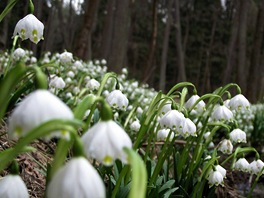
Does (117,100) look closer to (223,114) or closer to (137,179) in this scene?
(223,114)

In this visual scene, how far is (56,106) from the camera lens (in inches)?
34.5

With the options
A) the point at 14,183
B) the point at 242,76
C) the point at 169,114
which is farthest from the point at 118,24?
the point at 14,183

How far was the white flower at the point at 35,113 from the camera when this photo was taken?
33.8 inches

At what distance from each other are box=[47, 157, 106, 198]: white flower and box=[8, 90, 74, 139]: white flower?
0.11 meters

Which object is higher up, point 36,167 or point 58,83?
point 58,83

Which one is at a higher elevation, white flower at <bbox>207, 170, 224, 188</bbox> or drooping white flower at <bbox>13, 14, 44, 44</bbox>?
drooping white flower at <bbox>13, 14, 44, 44</bbox>

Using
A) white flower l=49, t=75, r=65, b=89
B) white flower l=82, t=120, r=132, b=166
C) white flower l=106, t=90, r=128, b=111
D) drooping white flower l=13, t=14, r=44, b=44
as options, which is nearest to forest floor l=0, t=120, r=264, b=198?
white flower l=49, t=75, r=65, b=89

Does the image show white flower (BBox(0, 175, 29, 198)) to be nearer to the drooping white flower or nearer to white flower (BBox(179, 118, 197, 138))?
the drooping white flower

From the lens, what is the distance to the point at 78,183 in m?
0.83

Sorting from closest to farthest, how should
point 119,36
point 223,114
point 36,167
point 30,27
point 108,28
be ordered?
point 30,27, point 223,114, point 36,167, point 119,36, point 108,28

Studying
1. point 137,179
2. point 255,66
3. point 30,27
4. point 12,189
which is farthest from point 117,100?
point 255,66

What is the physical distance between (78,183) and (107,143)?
151mm

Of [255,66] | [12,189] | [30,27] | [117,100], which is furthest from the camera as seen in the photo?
[255,66]

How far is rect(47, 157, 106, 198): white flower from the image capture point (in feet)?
2.71
